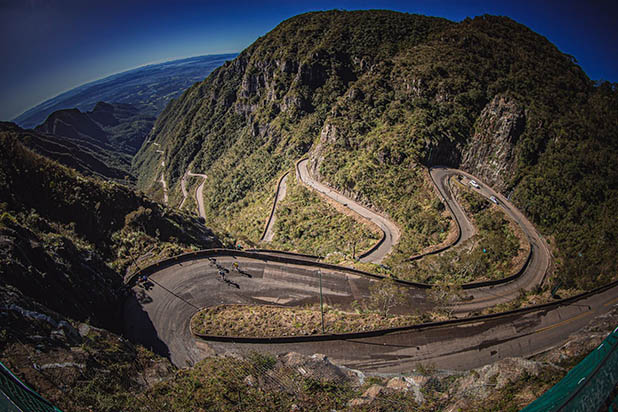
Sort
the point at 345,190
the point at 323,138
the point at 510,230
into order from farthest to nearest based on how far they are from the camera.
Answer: the point at 323,138 → the point at 345,190 → the point at 510,230

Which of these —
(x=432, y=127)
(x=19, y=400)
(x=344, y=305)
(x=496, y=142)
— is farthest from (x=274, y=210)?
(x=19, y=400)

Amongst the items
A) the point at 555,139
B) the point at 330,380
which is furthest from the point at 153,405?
the point at 555,139

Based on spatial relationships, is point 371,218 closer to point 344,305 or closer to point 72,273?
point 344,305

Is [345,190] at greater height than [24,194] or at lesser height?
lesser

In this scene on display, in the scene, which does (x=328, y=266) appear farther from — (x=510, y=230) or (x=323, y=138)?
(x=323, y=138)

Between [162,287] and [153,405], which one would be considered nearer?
[153,405]

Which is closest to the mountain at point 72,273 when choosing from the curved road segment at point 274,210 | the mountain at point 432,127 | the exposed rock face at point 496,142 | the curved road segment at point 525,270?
the curved road segment at point 274,210

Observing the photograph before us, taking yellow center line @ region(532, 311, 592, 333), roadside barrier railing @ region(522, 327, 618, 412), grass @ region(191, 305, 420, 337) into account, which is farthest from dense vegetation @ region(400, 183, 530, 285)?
roadside barrier railing @ region(522, 327, 618, 412)
